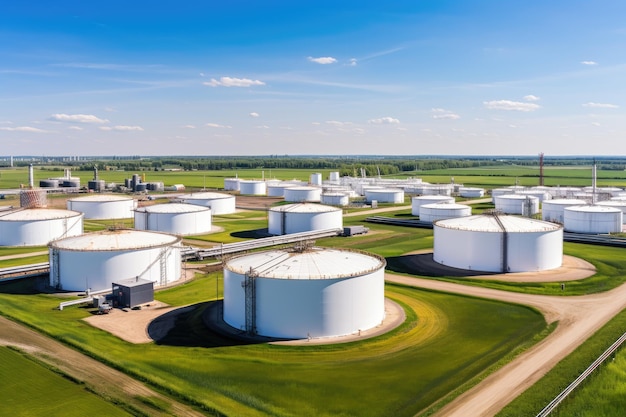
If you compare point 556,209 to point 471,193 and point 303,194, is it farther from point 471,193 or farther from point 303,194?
point 303,194

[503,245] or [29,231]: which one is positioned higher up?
[503,245]

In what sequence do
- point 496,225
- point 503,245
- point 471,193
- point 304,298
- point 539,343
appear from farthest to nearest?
point 471,193 < point 496,225 < point 503,245 < point 304,298 < point 539,343

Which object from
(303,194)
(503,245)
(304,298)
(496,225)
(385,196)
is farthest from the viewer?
(303,194)

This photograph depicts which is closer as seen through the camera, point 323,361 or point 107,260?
point 323,361

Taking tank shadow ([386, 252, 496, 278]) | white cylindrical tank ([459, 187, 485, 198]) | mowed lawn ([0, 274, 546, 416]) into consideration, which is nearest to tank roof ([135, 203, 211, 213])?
tank shadow ([386, 252, 496, 278])

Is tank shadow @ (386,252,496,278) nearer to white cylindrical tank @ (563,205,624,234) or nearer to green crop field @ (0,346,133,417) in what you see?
white cylindrical tank @ (563,205,624,234)

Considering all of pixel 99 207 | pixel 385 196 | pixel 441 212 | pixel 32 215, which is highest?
pixel 385 196

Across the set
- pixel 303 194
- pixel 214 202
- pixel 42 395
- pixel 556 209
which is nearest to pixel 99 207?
pixel 214 202
